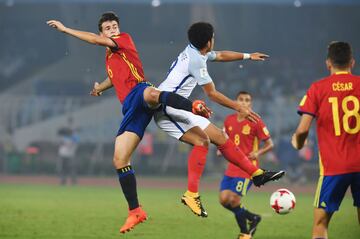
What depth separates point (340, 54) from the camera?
7.75 meters

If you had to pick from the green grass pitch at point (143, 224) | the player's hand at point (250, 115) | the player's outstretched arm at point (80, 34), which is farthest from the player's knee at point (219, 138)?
the green grass pitch at point (143, 224)

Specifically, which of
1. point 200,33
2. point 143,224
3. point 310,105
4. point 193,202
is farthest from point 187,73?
point 143,224

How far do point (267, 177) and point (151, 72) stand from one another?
80.0ft

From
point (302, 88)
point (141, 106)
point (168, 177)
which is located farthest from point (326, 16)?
point (141, 106)

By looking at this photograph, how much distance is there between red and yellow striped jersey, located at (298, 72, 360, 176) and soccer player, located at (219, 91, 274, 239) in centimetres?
358

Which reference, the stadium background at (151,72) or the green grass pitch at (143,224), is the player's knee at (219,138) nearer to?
the green grass pitch at (143,224)

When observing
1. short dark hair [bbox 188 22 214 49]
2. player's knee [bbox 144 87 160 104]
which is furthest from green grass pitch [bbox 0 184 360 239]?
short dark hair [bbox 188 22 214 49]

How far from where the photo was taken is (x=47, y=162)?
3347 cm

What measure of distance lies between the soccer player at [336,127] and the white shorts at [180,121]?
2.32 m

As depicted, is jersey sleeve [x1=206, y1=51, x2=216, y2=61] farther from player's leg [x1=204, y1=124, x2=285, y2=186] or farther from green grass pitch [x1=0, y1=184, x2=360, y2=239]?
green grass pitch [x1=0, y1=184, x2=360, y2=239]

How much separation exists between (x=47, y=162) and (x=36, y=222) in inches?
770

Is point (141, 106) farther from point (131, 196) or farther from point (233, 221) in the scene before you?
point (233, 221)

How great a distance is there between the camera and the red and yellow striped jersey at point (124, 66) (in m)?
9.98

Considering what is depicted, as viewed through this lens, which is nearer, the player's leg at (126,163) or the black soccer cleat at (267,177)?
the black soccer cleat at (267,177)
